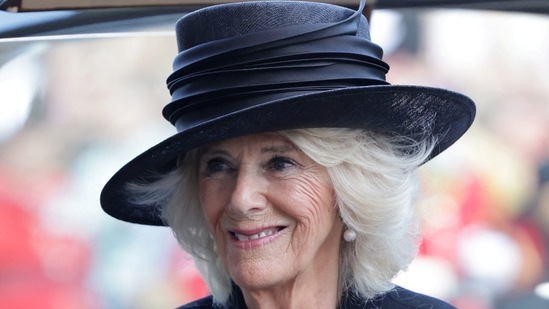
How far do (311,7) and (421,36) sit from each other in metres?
1.07

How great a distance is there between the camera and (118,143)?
319 cm

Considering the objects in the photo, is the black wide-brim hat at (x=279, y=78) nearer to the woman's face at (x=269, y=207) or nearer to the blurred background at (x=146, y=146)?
the woman's face at (x=269, y=207)

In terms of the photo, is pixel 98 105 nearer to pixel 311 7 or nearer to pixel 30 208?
pixel 30 208

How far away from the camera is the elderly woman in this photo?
86.3 inches

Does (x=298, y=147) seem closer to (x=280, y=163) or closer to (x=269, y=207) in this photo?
(x=280, y=163)

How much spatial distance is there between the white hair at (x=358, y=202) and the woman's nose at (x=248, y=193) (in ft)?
0.45

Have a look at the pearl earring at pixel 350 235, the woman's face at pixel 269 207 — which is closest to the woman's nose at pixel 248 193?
the woman's face at pixel 269 207

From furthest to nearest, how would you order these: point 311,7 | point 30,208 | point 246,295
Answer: point 30,208 → point 246,295 → point 311,7

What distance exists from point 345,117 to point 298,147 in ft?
0.49

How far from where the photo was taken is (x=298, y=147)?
7.55ft

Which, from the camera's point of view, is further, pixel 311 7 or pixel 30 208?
pixel 30 208

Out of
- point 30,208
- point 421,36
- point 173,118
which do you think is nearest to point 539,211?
point 421,36

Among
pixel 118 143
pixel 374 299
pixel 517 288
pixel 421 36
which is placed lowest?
pixel 517 288

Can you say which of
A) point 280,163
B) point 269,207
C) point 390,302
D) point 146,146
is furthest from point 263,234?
point 146,146
